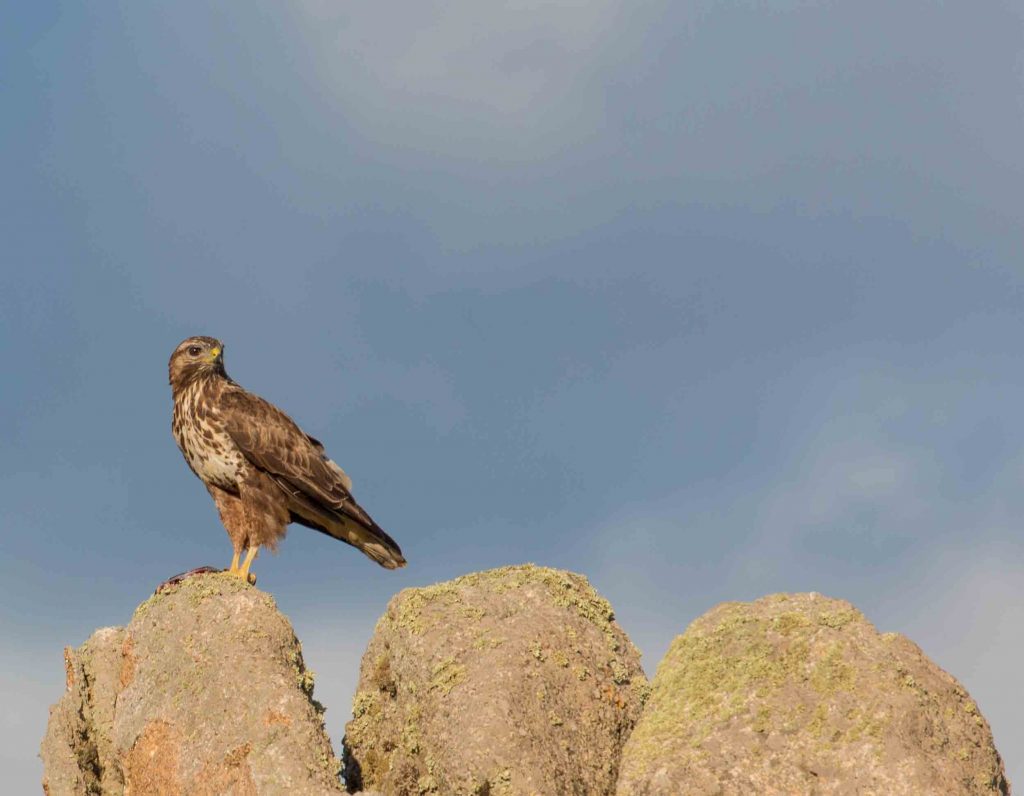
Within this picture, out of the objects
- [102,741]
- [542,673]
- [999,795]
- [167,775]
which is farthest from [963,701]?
[102,741]

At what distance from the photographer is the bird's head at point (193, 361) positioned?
17.2 meters

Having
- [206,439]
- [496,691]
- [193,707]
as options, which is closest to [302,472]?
[206,439]

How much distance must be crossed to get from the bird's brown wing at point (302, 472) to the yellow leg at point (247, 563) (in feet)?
3.61

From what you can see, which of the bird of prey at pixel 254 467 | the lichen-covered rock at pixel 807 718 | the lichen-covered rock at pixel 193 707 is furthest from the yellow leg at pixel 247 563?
the lichen-covered rock at pixel 807 718

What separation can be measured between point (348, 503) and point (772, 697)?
25.6 feet

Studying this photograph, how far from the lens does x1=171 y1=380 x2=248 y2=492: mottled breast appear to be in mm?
16188

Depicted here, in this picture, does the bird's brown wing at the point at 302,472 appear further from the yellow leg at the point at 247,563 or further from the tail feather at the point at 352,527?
the yellow leg at the point at 247,563

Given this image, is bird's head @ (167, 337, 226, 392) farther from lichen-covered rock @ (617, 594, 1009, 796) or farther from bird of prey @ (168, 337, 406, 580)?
lichen-covered rock @ (617, 594, 1009, 796)

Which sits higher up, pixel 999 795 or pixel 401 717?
pixel 401 717

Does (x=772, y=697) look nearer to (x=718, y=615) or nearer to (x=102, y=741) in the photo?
(x=718, y=615)

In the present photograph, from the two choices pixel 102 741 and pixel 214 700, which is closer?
pixel 214 700

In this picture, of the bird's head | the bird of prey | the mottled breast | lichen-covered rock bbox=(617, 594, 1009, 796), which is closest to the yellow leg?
the bird of prey

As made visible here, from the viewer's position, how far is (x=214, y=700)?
11836 mm

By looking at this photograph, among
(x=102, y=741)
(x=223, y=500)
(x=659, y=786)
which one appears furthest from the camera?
(x=223, y=500)
